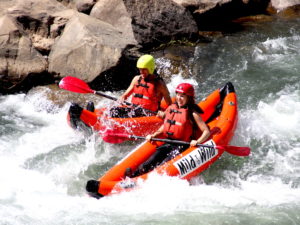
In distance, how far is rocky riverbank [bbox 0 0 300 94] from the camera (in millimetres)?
8336

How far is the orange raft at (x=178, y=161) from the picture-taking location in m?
5.39

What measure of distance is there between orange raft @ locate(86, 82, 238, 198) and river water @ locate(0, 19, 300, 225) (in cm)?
12

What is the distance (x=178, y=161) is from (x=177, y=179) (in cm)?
22

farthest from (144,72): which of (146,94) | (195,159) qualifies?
(195,159)

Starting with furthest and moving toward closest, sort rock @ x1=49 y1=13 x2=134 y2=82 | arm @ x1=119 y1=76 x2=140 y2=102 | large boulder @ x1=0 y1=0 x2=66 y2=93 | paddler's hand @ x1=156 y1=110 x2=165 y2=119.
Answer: large boulder @ x1=0 y1=0 x2=66 y2=93, rock @ x1=49 y1=13 x2=134 y2=82, arm @ x1=119 y1=76 x2=140 y2=102, paddler's hand @ x1=156 y1=110 x2=165 y2=119

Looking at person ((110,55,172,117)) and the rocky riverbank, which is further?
the rocky riverbank

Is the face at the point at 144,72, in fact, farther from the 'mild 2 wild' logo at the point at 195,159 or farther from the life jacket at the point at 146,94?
the 'mild 2 wild' logo at the point at 195,159

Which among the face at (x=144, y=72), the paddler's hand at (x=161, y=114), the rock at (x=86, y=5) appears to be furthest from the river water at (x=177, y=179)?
the rock at (x=86, y=5)

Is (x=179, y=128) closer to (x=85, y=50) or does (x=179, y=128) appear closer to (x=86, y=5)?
(x=85, y=50)

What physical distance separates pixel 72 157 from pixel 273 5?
25.5 feet

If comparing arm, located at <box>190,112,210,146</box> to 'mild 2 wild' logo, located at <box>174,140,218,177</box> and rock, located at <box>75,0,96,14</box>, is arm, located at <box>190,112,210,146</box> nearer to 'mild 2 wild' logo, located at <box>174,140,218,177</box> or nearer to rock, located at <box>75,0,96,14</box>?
'mild 2 wild' logo, located at <box>174,140,218,177</box>

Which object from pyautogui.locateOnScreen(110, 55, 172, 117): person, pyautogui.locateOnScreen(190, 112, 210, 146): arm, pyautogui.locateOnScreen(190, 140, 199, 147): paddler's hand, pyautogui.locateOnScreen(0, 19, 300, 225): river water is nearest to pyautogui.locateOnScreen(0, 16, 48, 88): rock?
pyautogui.locateOnScreen(0, 19, 300, 225): river water

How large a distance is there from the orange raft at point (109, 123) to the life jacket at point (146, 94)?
201 mm

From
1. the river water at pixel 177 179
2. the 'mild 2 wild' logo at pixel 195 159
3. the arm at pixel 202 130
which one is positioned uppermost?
the arm at pixel 202 130
